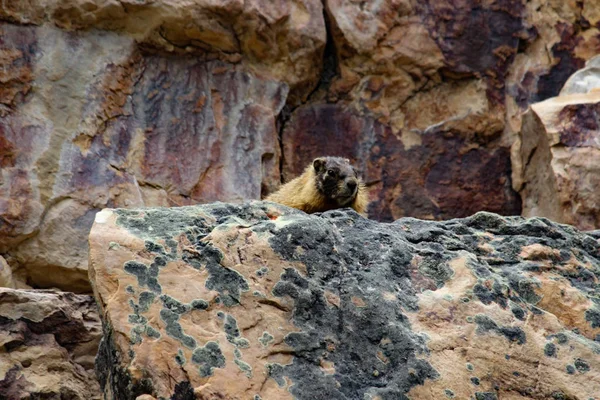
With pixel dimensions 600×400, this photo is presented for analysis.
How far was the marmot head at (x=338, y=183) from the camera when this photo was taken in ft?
23.1

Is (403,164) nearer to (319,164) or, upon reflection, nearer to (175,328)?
(319,164)

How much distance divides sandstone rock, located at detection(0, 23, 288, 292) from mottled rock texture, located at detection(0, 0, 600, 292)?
0.5 inches

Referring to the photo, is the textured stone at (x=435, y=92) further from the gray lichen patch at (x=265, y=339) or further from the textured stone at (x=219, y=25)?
the gray lichen patch at (x=265, y=339)

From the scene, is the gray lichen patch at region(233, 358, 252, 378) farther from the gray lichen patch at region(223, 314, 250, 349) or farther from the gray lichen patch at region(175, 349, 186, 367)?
the gray lichen patch at region(175, 349, 186, 367)

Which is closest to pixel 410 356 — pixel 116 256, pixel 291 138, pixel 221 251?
pixel 221 251

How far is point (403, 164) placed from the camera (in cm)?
874

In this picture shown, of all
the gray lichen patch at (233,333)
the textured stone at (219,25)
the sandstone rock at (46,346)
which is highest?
the textured stone at (219,25)

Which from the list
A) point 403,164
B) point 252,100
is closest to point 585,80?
point 403,164

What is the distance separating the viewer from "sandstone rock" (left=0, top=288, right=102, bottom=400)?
16.2 ft

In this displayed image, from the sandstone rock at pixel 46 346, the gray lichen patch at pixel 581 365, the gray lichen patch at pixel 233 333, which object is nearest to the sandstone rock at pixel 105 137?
the sandstone rock at pixel 46 346

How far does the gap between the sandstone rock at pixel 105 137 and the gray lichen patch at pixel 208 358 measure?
3.90 m

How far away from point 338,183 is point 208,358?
144 inches

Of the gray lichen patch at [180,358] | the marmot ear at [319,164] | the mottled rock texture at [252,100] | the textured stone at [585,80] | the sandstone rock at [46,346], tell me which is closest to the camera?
the gray lichen patch at [180,358]

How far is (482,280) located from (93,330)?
2.57 m
